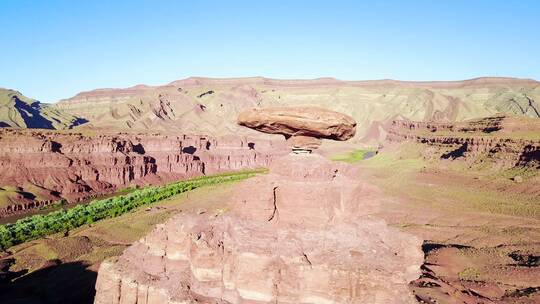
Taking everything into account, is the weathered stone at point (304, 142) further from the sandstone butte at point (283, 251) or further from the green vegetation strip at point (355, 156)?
the green vegetation strip at point (355, 156)

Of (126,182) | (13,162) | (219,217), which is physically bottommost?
(126,182)

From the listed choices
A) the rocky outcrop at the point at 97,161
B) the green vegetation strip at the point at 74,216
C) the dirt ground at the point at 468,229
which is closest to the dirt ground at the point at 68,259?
the green vegetation strip at the point at 74,216

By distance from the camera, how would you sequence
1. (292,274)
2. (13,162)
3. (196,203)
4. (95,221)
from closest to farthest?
(292,274)
(95,221)
(196,203)
(13,162)

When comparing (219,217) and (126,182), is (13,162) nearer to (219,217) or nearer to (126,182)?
(126,182)

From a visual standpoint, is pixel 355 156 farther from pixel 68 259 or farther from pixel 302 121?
pixel 302 121

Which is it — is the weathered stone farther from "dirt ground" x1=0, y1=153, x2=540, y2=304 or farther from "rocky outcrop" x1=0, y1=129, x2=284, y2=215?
"rocky outcrop" x1=0, y1=129, x2=284, y2=215

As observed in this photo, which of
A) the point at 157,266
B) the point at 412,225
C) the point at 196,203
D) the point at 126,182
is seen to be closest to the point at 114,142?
the point at 126,182
